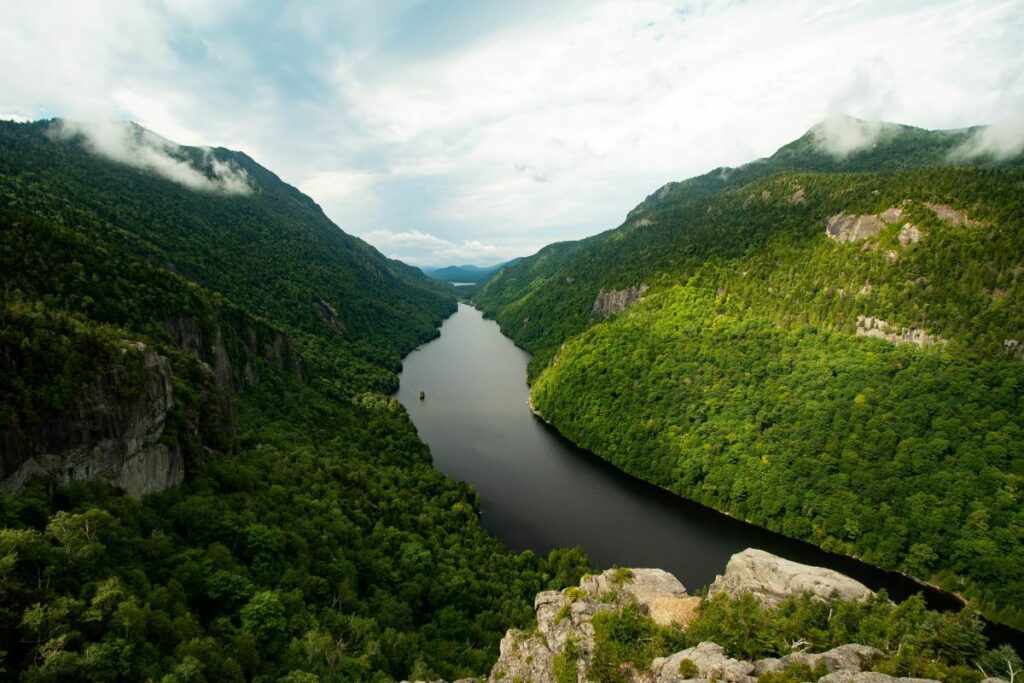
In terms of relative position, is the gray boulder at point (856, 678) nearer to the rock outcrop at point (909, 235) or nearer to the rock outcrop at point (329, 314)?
the rock outcrop at point (909, 235)

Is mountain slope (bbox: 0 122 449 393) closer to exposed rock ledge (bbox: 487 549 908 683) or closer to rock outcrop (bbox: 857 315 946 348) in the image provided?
exposed rock ledge (bbox: 487 549 908 683)

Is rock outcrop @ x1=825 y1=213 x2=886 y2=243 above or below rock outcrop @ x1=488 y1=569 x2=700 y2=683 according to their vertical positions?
above

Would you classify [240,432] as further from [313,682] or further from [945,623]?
[945,623]

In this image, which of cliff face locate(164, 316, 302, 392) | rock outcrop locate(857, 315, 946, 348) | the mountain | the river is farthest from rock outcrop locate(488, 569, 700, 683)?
rock outcrop locate(857, 315, 946, 348)

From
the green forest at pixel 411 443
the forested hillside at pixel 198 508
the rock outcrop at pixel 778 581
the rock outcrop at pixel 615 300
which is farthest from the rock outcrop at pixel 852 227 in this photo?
the forested hillside at pixel 198 508

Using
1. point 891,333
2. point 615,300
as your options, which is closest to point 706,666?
point 891,333

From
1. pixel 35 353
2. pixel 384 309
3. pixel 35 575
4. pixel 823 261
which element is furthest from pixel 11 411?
pixel 384 309

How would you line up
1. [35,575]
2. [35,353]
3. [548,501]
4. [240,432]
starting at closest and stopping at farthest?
[35,575], [35,353], [240,432], [548,501]
